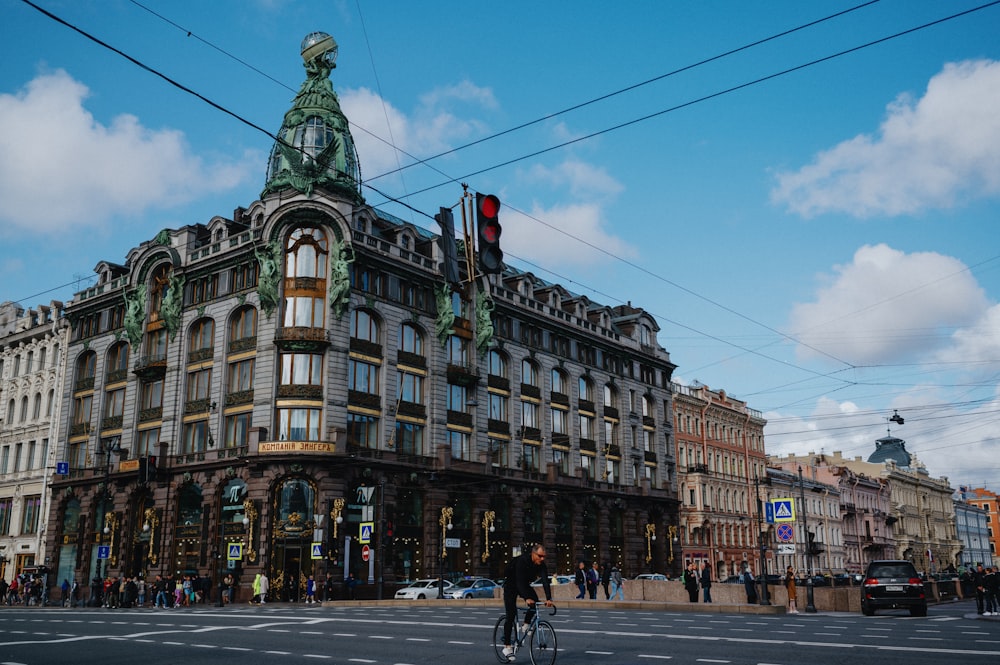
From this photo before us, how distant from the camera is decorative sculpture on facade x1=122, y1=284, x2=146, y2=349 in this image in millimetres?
61631

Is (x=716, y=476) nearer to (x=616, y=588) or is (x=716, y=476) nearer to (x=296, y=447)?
(x=616, y=588)

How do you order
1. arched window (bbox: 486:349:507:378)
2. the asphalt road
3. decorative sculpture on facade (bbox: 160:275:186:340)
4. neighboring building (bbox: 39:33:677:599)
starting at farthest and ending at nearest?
arched window (bbox: 486:349:507:378), decorative sculpture on facade (bbox: 160:275:186:340), neighboring building (bbox: 39:33:677:599), the asphalt road

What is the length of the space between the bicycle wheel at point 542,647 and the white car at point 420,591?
1285 inches

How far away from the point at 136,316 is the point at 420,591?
3033 cm

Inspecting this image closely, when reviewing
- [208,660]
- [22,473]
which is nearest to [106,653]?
[208,660]

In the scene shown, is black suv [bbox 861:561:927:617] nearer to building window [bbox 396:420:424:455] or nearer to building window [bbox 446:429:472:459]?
building window [bbox 396:420:424:455]

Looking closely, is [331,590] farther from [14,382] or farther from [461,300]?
[14,382]

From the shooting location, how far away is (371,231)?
5778 centimetres

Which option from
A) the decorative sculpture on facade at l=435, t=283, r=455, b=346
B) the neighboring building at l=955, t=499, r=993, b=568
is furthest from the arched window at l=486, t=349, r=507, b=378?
the neighboring building at l=955, t=499, r=993, b=568

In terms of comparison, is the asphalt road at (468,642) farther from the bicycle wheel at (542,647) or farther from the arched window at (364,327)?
the arched window at (364,327)

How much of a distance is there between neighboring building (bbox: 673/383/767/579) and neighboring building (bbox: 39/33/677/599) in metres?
15.6

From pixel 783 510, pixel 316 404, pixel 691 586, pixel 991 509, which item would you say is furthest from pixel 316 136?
pixel 991 509

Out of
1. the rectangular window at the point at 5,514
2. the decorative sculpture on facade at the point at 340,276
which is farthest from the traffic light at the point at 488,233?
the rectangular window at the point at 5,514

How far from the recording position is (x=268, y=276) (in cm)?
5284
